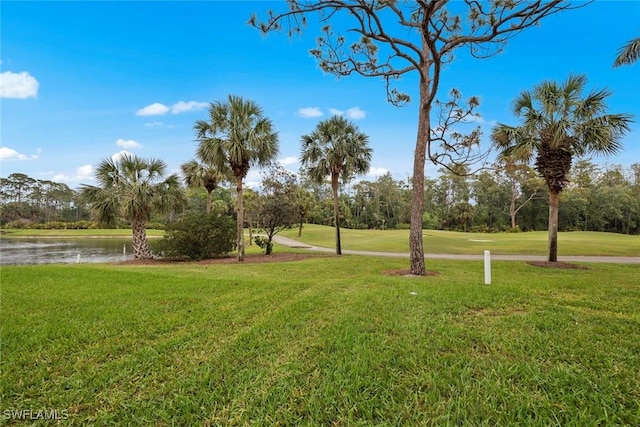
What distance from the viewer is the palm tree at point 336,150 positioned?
57.6ft

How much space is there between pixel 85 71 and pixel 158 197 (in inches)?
315

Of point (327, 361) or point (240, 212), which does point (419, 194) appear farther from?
point (240, 212)

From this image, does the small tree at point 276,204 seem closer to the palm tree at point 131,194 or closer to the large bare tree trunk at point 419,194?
the palm tree at point 131,194

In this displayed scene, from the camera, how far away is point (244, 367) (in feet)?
9.03

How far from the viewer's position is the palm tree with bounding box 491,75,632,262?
11578mm

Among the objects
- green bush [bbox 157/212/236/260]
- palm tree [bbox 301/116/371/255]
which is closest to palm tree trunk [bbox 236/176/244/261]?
green bush [bbox 157/212/236/260]

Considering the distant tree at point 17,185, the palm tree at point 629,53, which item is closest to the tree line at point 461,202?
the distant tree at point 17,185

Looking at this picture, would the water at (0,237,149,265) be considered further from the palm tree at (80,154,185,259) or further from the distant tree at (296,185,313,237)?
the distant tree at (296,185,313,237)

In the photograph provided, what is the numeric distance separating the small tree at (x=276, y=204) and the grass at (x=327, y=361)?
1400 centimetres

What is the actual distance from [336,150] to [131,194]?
37.6 feet

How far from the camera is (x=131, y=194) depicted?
1653 cm

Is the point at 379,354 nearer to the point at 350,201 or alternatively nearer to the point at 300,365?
the point at 300,365

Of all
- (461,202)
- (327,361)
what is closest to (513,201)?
(461,202)

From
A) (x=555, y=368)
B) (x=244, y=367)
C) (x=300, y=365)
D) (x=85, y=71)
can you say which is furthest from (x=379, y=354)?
(x=85, y=71)
